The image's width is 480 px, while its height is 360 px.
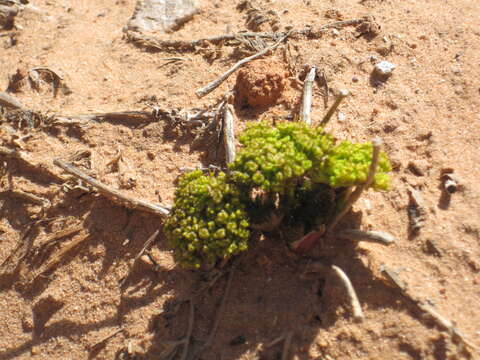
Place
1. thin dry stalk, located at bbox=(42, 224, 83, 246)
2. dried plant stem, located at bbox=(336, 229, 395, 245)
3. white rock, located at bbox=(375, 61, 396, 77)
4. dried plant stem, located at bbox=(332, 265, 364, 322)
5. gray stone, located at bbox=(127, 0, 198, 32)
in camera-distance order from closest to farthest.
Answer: dried plant stem, located at bbox=(332, 265, 364, 322), dried plant stem, located at bbox=(336, 229, 395, 245), thin dry stalk, located at bbox=(42, 224, 83, 246), white rock, located at bbox=(375, 61, 396, 77), gray stone, located at bbox=(127, 0, 198, 32)

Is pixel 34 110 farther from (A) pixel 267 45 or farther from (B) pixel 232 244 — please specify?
(B) pixel 232 244

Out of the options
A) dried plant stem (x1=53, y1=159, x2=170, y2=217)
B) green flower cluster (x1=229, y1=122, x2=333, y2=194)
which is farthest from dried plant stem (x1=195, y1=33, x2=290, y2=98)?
green flower cluster (x1=229, y1=122, x2=333, y2=194)

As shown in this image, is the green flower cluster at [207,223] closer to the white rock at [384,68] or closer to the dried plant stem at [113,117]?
the dried plant stem at [113,117]

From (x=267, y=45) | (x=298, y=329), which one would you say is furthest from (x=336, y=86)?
(x=298, y=329)

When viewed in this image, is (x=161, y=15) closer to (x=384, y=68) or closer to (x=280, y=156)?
(x=384, y=68)

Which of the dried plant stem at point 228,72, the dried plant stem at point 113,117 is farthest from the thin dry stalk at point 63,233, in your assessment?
the dried plant stem at point 228,72

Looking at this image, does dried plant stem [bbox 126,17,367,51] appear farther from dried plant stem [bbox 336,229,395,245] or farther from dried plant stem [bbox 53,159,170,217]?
dried plant stem [bbox 336,229,395,245]
